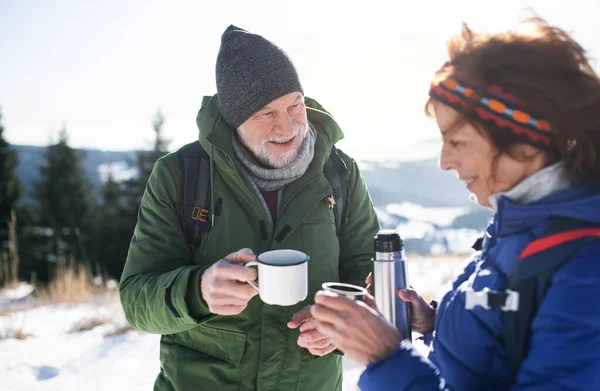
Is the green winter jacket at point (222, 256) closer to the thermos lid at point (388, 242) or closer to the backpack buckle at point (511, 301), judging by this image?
the thermos lid at point (388, 242)

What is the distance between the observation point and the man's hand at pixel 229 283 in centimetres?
150

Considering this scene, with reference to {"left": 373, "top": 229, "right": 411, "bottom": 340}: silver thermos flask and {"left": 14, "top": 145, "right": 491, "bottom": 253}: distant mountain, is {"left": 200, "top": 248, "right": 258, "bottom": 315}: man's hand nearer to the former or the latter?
{"left": 373, "top": 229, "right": 411, "bottom": 340}: silver thermos flask

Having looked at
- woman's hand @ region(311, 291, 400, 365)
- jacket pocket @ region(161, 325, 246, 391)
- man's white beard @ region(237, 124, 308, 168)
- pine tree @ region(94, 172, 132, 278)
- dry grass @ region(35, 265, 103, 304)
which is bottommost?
pine tree @ region(94, 172, 132, 278)

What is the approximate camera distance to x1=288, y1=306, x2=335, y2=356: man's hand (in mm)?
1720

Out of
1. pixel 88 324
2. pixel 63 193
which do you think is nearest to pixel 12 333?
pixel 88 324

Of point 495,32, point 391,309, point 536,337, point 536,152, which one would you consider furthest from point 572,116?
point 391,309

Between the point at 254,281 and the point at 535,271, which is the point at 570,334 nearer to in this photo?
the point at 535,271

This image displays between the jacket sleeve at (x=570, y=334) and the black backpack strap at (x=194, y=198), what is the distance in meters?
1.24

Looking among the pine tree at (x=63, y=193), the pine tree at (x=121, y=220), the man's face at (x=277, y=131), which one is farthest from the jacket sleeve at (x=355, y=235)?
the pine tree at (x=63, y=193)

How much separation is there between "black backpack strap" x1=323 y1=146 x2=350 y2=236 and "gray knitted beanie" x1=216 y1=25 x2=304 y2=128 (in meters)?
0.41

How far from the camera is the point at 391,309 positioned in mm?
1478

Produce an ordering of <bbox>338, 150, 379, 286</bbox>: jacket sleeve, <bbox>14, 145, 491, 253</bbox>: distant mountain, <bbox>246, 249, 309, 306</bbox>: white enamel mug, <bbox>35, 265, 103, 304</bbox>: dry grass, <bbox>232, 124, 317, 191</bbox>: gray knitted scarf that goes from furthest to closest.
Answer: <bbox>14, 145, 491, 253</bbox>: distant mountain, <bbox>35, 265, 103, 304</bbox>: dry grass, <bbox>338, 150, 379, 286</bbox>: jacket sleeve, <bbox>232, 124, 317, 191</bbox>: gray knitted scarf, <bbox>246, 249, 309, 306</bbox>: white enamel mug

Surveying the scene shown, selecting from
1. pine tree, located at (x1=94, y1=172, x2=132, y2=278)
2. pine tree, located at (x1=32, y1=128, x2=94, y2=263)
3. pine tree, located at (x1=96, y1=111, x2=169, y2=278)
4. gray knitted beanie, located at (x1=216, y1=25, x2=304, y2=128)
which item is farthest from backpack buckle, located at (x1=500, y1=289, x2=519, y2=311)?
pine tree, located at (x1=32, y1=128, x2=94, y2=263)

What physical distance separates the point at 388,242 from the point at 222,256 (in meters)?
0.71
